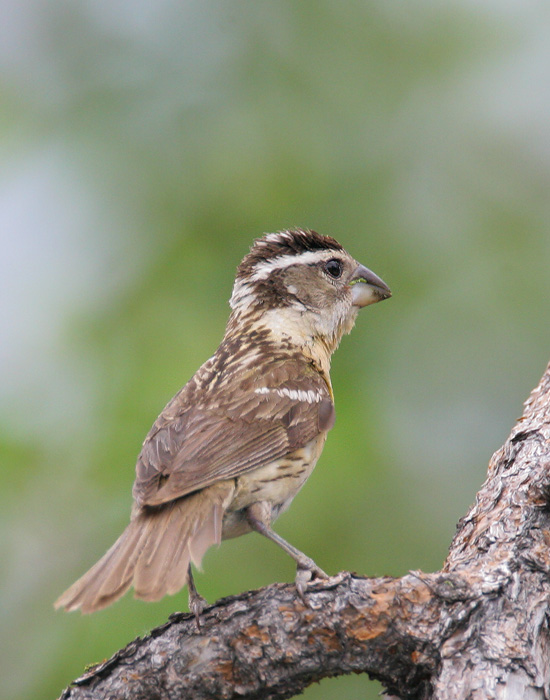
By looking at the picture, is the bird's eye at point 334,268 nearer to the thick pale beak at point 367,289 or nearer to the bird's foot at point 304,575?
the thick pale beak at point 367,289

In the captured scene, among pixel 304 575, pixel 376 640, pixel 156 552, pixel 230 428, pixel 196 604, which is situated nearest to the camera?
pixel 376 640

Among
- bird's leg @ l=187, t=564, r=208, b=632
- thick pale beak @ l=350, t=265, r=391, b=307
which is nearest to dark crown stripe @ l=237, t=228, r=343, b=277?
thick pale beak @ l=350, t=265, r=391, b=307

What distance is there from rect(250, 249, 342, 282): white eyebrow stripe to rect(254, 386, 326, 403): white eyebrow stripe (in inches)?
42.7

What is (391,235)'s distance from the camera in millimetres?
7191

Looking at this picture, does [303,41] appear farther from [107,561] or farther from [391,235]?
[107,561]

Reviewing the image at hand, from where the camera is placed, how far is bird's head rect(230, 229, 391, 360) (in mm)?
5840

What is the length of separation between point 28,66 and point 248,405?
15.8 ft

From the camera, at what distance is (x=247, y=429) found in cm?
467

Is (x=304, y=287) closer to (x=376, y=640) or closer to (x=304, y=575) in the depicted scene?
(x=304, y=575)

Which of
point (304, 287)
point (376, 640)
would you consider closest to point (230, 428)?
point (376, 640)

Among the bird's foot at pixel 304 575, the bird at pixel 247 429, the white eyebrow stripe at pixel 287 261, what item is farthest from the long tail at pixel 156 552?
the white eyebrow stripe at pixel 287 261

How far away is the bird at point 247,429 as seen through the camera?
3984 mm

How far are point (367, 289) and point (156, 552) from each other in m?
2.67

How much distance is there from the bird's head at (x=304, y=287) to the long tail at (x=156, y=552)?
170 centimetres
